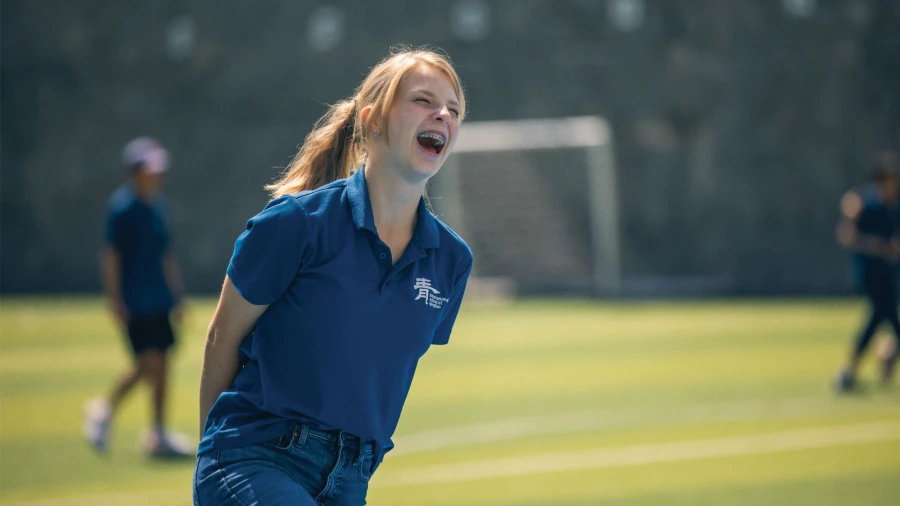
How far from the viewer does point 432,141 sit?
10.1 feet

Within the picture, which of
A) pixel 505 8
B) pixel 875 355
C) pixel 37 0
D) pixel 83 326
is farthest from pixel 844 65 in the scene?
pixel 37 0

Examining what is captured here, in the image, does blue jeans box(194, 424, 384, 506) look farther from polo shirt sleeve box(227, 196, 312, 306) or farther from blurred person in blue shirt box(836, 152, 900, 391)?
blurred person in blue shirt box(836, 152, 900, 391)

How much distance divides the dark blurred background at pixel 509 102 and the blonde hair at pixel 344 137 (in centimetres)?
2325

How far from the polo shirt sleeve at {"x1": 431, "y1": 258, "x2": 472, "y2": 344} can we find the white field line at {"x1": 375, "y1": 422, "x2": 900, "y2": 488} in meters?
4.28

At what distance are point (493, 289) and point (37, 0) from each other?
14.6 m

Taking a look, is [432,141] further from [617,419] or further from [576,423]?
[617,419]

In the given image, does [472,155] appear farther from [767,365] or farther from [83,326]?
[767,365]

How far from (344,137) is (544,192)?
24536 millimetres

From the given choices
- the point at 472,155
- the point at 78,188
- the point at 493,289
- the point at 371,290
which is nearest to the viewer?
the point at 371,290

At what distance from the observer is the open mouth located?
3.07 metres

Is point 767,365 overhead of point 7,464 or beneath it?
beneath

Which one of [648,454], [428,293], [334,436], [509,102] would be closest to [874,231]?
[648,454]

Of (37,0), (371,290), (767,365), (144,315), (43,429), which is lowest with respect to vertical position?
(767,365)

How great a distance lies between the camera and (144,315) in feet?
28.5
